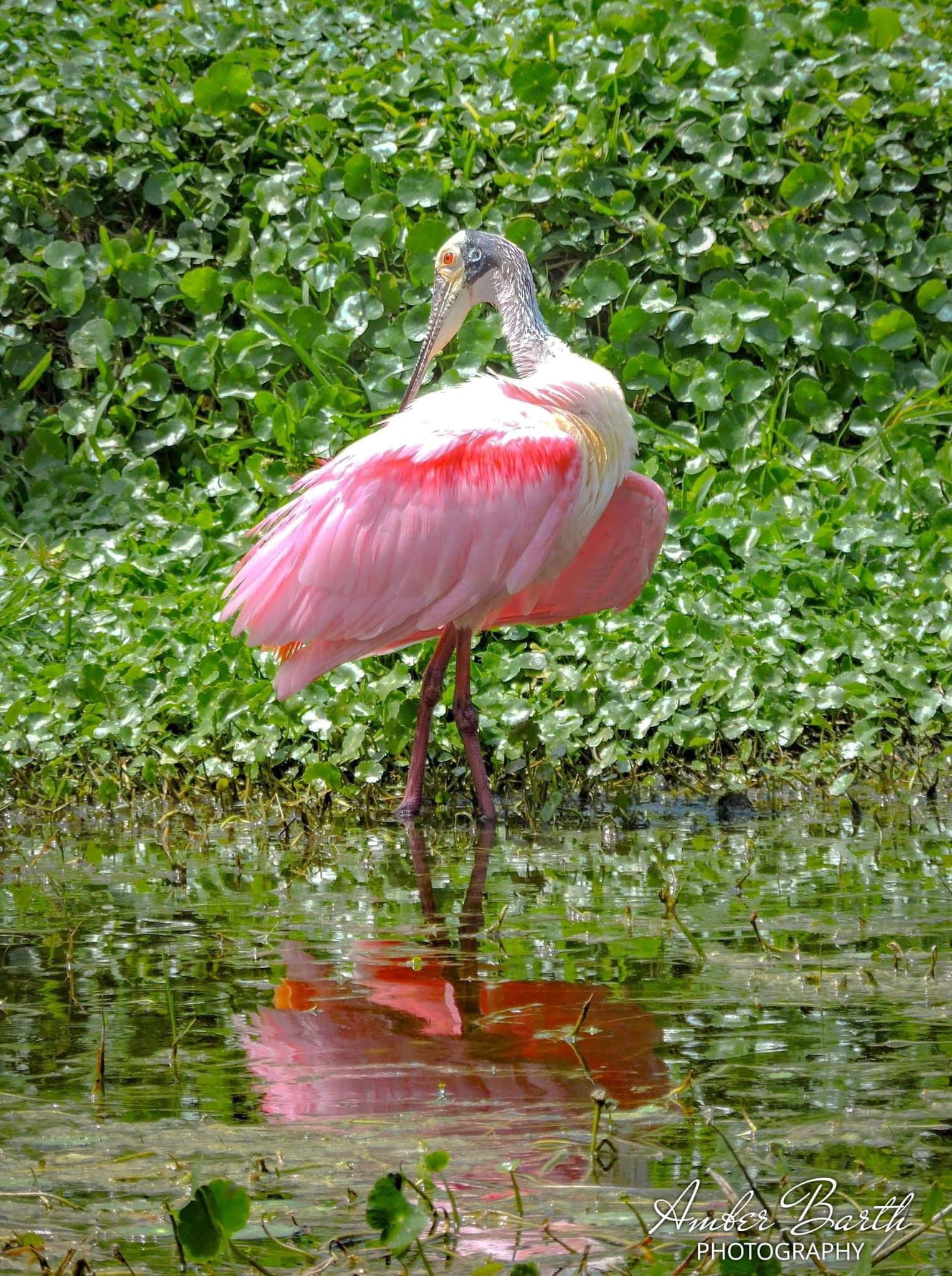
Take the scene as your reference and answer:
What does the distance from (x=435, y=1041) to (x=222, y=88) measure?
21.5 ft

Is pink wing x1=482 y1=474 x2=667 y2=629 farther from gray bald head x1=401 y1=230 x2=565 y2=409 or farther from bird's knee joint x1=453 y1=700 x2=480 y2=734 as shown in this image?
gray bald head x1=401 y1=230 x2=565 y2=409

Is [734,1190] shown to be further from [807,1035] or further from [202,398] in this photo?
[202,398]

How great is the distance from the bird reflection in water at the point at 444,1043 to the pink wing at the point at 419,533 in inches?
66.9

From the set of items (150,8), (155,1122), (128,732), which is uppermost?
(150,8)

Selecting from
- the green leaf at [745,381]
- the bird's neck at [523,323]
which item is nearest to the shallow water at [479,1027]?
the bird's neck at [523,323]

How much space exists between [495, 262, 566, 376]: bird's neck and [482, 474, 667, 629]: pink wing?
0.58 meters

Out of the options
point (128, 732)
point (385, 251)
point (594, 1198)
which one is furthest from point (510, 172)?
point (594, 1198)

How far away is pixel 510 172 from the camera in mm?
8258

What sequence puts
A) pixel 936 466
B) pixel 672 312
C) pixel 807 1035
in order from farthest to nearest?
1. pixel 672 312
2. pixel 936 466
3. pixel 807 1035

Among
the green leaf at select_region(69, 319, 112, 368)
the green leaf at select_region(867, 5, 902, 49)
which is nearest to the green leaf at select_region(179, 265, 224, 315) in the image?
the green leaf at select_region(69, 319, 112, 368)

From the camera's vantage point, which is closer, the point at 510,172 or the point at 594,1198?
the point at 594,1198

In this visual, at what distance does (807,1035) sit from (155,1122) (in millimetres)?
1123

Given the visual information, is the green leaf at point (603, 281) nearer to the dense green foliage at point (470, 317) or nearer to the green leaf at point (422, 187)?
the dense green foliage at point (470, 317)

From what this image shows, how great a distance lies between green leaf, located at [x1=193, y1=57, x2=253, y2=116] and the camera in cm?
856
